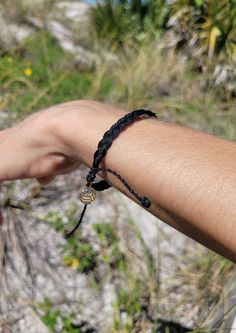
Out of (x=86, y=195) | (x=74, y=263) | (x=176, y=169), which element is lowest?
(x=74, y=263)

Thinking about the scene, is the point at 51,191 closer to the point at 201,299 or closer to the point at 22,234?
the point at 22,234

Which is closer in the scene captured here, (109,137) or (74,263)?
(109,137)

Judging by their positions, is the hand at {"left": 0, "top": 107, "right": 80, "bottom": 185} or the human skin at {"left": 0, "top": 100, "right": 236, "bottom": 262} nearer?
the human skin at {"left": 0, "top": 100, "right": 236, "bottom": 262}

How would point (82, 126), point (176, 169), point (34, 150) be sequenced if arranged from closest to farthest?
point (176, 169), point (82, 126), point (34, 150)

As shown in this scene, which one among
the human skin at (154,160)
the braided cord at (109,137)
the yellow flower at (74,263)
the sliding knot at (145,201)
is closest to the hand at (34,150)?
the human skin at (154,160)

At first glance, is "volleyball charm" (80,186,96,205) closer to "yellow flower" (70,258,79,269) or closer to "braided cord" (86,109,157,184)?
"braided cord" (86,109,157,184)

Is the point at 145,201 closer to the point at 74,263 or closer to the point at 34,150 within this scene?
the point at 34,150

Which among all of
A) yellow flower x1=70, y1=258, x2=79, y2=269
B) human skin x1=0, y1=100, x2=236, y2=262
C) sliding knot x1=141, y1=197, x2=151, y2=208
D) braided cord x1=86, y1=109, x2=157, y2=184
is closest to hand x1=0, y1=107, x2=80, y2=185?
human skin x1=0, y1=100, x2=236, y2=262

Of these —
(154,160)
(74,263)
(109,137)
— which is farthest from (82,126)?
(74,263)

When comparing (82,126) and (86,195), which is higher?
(82,126)
